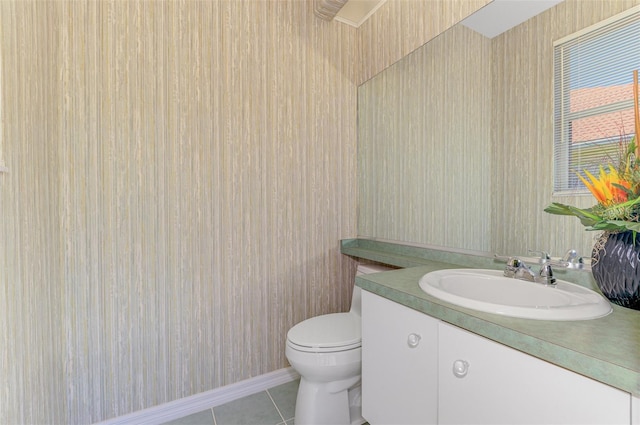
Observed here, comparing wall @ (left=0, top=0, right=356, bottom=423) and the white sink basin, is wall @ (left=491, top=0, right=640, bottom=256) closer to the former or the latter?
the white sink basin

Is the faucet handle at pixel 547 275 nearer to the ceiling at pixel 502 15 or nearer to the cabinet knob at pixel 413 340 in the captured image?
the cabinet knob at pixel 413 340

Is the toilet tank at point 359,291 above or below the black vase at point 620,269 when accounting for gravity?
below

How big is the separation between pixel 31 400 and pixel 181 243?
79 cm

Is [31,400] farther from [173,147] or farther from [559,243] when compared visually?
[559,243]

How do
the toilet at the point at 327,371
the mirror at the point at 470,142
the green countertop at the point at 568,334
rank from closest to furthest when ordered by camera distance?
the green countertop at the point at 568,334 < the mirror at the point at 470,142 < the toilet at the point at 327,371

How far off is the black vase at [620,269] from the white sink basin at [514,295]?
4cm

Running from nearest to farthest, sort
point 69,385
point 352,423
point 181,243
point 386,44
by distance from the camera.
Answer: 1. point 69,385
2. point 352,423
3. point 181,243
4. point 386,44

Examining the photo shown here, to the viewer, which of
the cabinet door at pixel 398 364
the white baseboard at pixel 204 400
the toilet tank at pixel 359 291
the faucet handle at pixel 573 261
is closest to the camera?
the cabinet door at pixel 398 364

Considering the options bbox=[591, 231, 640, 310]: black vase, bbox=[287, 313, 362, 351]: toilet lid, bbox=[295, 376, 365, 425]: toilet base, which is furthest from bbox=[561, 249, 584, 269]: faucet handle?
bbox=[295, 376, 365, 425]: toilet base

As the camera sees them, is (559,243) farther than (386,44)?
No

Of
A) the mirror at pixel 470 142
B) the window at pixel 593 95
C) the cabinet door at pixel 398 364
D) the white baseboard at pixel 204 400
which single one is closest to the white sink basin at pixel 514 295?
the cabinet door at pixel 398 364

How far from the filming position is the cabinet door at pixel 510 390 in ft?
1.92

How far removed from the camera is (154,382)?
1.56 m

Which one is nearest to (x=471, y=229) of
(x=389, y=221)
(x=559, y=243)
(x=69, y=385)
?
(x=559, y=243)
